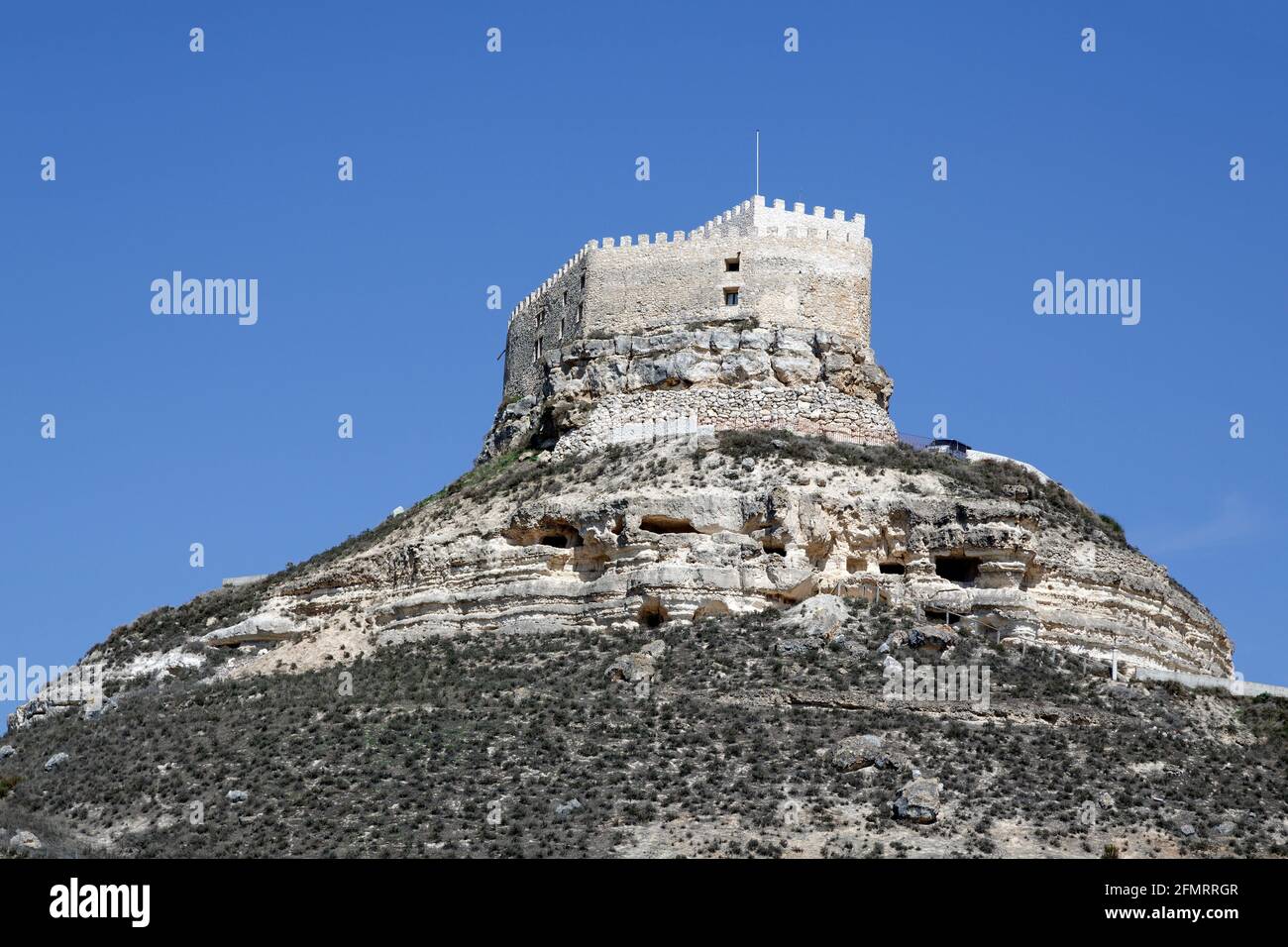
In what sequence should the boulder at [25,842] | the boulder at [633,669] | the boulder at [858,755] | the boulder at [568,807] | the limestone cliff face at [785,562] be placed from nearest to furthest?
the boulder at [25,842], the boulder at [568,807], the boulder at [858,755], the boulder at [633,669], the limestone cliff face at [785,562]

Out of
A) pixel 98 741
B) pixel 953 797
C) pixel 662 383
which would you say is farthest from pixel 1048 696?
pixel 98 741

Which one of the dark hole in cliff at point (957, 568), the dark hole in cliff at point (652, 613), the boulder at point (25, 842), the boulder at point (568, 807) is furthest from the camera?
the dark hole in cliff at point (957, 568)

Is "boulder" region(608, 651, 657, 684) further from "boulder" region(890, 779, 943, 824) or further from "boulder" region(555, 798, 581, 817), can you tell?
"boulder" region(890, 779, 943, 824)

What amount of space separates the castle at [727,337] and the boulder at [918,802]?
17.3m

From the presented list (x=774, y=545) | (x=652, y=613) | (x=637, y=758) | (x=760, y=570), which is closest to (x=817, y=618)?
(x=760, y=570)

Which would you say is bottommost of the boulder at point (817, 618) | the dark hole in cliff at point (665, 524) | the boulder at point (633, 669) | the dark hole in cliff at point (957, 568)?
the boulder at point (633, 669)

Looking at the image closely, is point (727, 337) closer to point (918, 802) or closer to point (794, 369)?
point (794, 369)

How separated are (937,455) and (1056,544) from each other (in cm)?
528

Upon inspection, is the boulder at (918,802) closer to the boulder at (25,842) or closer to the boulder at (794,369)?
the boulder at (25,842)

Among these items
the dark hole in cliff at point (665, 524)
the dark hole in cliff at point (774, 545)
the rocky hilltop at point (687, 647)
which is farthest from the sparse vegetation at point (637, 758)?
the dark hole in cliff at point (665, 524)

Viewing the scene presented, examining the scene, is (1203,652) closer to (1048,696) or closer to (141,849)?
(1048,696)

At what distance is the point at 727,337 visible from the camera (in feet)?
185

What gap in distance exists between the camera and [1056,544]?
166 feet

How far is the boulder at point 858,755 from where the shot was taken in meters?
40.9
